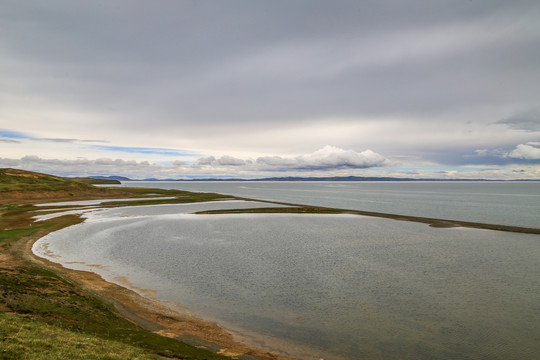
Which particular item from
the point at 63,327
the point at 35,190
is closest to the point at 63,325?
the point at 63,327

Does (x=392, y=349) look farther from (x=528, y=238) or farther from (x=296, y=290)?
(x=528, y=238)

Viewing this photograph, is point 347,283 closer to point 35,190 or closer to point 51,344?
point 51,344

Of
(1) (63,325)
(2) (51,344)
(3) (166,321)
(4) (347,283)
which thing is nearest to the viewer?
(2) (51,344)

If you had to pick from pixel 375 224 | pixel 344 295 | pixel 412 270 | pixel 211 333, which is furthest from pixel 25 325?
pixel 375 224

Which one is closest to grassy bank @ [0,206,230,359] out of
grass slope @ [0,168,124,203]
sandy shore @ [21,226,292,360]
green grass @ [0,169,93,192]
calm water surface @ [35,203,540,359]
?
sandy shore @ [21,226,292,360]

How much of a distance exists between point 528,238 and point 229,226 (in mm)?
63916

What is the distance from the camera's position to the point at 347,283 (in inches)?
1342

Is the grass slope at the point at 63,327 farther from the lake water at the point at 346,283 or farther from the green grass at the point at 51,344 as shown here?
the lake water at the point at 346,283

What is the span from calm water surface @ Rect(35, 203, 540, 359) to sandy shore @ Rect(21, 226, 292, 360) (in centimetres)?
138

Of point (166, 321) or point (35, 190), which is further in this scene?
point (35, 190)

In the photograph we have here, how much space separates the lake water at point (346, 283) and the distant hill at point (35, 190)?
92.0 m

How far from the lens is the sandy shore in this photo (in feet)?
66.6

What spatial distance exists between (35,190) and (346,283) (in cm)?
15902

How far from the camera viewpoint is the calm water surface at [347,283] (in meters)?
22.0
